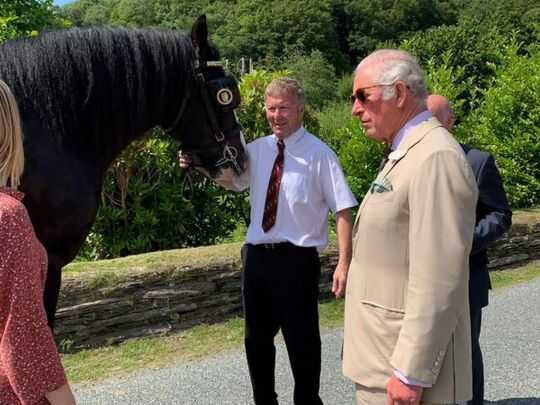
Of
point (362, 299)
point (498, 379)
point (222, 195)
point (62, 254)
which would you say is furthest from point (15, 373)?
point (222, 195)

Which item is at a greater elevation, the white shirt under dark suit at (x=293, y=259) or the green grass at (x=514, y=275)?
the white shirt under dark suit at (x=293, y=259)

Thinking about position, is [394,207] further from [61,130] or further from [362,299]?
[61,130]

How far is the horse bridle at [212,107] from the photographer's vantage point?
3.71 meters

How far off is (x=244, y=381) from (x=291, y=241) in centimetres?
150

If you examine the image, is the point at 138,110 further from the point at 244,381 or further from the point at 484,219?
Result: the point at 244,381

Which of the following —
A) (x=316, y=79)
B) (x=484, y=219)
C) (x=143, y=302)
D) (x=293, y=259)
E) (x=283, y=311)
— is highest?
(x=484, y=219)

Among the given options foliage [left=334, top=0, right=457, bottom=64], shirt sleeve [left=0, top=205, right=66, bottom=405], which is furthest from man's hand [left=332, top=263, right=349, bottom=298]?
foliage [left=334, top=0, right=457, bottom=64]

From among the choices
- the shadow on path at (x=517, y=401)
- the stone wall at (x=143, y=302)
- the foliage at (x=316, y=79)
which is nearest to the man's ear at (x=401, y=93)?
the shadow on path at (x=517, y=401)

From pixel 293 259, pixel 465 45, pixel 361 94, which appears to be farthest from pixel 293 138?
pixel 465 45

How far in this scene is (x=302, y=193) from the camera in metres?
3.64

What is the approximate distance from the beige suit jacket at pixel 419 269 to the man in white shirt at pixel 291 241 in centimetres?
136

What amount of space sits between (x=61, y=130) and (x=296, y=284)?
Answer: 5.07 feet

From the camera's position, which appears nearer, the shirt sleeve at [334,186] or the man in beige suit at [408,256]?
the man in beige suit at [408,256]

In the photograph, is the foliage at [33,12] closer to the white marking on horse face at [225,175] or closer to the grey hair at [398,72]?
the white marking on horse face at [225,175]
